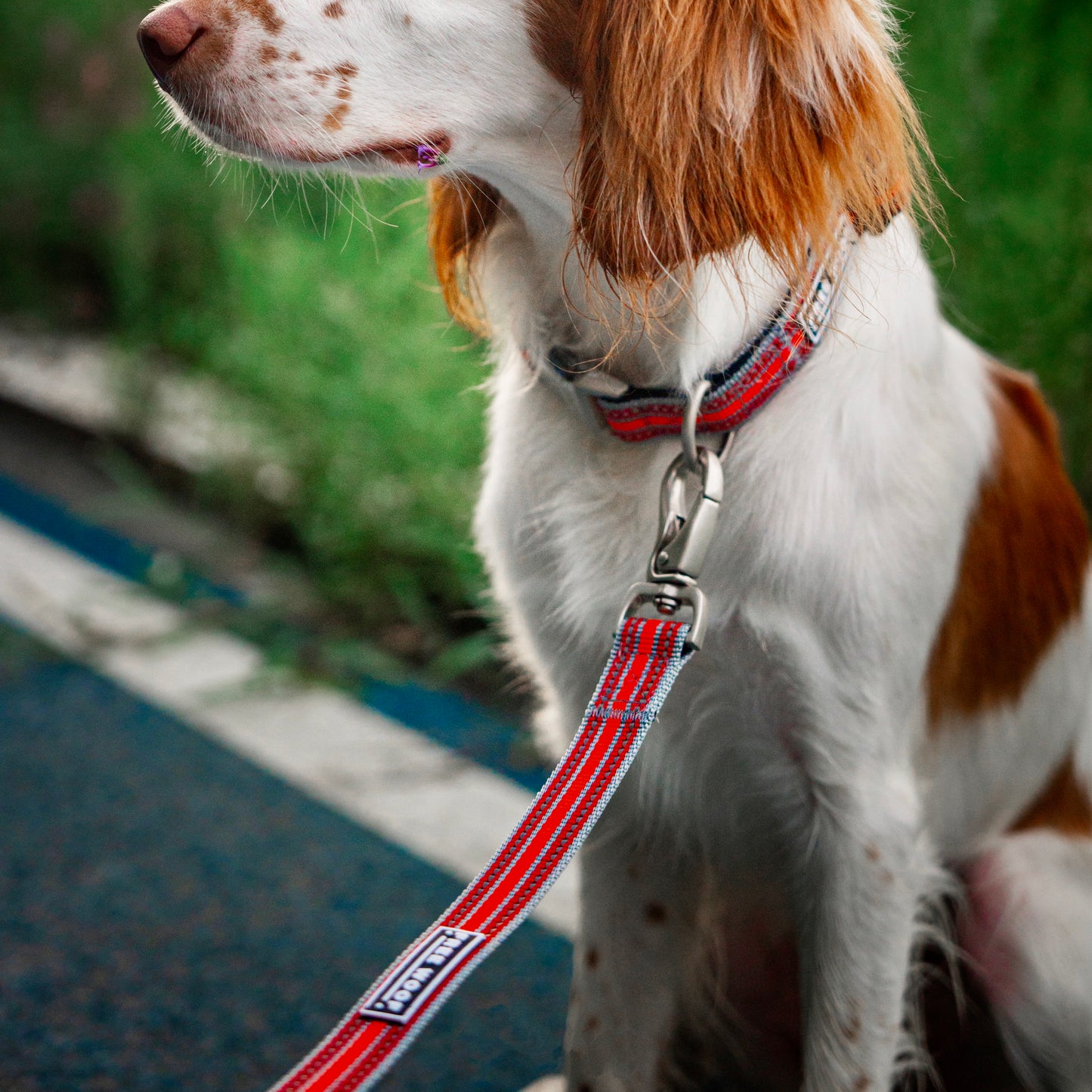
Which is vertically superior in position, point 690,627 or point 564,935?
point 690,627

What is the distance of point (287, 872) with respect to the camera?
2162 mm

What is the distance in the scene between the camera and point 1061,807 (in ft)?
4.99

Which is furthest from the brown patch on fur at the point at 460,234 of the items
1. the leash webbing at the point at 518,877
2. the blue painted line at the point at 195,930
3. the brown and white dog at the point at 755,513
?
the blue painted line at the point at 195,930

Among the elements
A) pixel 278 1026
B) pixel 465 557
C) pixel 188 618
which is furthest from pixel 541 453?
pixel 188 618

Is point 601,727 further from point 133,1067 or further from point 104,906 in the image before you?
point 104,906

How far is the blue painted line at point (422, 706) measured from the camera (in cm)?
252

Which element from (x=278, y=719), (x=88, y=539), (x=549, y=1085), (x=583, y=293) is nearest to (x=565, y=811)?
(x=583, y=293)

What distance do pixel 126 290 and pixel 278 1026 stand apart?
2940 mm

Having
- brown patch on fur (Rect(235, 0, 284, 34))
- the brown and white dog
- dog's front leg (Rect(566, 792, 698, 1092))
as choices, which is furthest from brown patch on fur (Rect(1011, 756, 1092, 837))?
brown patch on fur (Rect(235, 0, 284, 34))

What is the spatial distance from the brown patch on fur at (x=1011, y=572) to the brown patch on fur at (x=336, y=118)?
0.81m

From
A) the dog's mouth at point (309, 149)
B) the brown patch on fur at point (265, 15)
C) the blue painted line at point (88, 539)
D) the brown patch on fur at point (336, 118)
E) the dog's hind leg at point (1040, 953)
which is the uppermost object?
the brown patch on fur at point (265, 15)

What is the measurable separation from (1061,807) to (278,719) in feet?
5.40

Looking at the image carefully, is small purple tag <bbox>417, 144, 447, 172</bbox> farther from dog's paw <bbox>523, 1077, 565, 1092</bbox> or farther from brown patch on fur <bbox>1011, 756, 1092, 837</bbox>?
dog's paw <bbox>523, 1077, 565, 1092</bbox>

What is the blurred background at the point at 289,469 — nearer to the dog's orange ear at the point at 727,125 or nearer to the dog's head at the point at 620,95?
the dog's head at the point at 620,95
